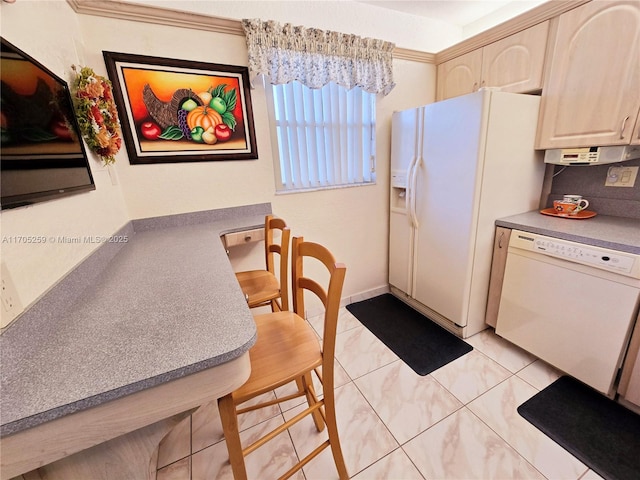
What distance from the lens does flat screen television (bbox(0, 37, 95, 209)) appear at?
0.74 meters

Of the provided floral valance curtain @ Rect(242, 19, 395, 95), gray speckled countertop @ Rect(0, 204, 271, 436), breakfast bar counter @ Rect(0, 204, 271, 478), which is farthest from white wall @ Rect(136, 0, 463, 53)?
breakfast bar counter @ Rect(0, 204, 271, 478)

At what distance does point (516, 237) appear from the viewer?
1.67 metres

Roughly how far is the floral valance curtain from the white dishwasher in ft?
5.07

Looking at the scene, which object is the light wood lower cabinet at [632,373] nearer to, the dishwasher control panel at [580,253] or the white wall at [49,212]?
the dishwasher control panel at [580,253]

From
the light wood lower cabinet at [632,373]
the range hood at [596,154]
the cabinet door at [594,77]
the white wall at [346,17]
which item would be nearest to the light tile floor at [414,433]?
the light wood lower cabinet at [632,373]

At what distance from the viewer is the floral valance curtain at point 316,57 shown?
1693mm

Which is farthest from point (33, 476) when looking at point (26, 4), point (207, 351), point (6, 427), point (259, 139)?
point (259, 139)

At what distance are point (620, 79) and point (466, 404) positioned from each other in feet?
A: 6.13

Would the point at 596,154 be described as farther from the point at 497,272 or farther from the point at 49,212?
the point at 49,212

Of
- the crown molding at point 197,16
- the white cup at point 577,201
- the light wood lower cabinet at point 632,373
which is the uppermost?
the crown molding at point 197,16

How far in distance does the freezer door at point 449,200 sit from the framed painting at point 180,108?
1.30m

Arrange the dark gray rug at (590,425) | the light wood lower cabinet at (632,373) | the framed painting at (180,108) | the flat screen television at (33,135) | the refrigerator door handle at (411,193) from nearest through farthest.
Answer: the flat screen television at (33,135) < the dark gray rug at (590,425) < the light wood lower cabinet at (632,373) < the framed painting at (180,108) < the refrigerator door handle at (411,193)

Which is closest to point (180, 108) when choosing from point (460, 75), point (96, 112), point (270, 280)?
point (96, 112)

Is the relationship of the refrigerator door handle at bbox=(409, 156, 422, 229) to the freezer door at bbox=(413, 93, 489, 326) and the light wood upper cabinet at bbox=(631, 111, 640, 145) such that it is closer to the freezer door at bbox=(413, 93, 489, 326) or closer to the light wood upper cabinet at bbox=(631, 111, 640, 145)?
the freezer door at bbox=(413, 93, 489, 326)
